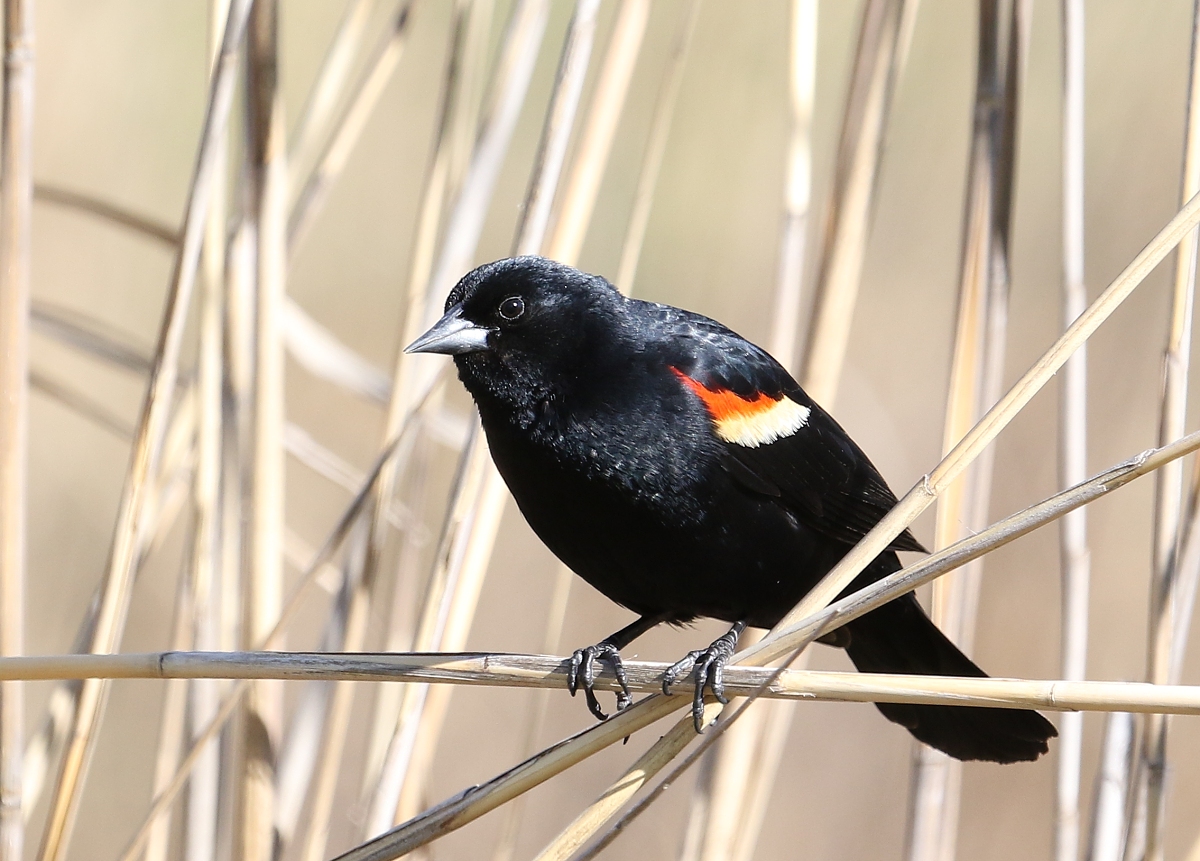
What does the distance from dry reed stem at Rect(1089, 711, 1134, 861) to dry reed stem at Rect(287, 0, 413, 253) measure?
5.26ft

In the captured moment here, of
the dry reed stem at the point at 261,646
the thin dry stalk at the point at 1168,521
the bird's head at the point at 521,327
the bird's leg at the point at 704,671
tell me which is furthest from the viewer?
the bird's head at the point at 521,327

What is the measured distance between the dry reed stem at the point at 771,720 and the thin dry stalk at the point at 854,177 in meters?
0.02

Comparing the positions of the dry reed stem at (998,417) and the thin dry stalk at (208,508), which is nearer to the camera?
the dry reed stem at (998,417)

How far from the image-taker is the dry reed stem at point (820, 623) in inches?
42.3

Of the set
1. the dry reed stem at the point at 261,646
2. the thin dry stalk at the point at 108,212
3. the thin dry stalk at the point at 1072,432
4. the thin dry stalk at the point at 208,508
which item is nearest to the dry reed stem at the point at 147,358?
the thin dry stalk at the point at 108,212

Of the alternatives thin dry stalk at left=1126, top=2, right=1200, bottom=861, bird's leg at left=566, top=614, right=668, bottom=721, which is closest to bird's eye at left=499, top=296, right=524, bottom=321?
bird's leg at left=566, top=614, right=668, bottom=721

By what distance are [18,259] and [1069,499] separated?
4.31 ft

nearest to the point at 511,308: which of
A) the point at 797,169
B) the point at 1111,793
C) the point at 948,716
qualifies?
the point at 797,169

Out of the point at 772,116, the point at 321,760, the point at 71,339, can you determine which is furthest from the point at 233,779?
the point at 772,116

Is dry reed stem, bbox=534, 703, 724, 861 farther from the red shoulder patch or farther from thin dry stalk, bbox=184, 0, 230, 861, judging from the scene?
thin dry stalk, bbox=184, 0, 230, 861

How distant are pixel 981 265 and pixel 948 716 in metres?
0.76

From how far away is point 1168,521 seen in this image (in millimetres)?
1625

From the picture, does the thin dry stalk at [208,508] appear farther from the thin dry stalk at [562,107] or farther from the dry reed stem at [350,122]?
the thin dry stalk at [562,107]

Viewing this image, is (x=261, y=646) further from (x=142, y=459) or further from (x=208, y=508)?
(x=142, y=459)
